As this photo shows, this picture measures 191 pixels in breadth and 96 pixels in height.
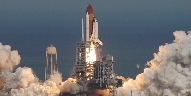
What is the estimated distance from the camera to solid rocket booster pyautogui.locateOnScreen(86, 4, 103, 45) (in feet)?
158

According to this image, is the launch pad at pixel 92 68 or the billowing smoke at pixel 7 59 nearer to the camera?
the launch pad at pixel 92 68

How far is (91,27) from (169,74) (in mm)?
7137

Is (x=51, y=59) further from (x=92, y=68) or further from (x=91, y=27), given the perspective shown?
(x=91, y=27)

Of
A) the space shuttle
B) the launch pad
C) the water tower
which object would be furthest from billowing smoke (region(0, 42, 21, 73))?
the space shuttle

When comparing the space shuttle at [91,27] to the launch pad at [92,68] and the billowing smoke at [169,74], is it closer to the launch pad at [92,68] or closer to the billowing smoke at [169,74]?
the launch pad at [92,68]

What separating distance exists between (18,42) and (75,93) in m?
58.3

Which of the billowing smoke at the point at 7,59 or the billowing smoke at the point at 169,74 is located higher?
the billowing smoke at the point at 7,59

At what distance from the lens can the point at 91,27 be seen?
48406 mm

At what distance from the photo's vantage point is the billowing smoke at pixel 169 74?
143 ft

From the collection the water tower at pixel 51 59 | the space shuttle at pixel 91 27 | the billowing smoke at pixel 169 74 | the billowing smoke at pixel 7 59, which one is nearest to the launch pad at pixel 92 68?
the space shuttle at pixel 91 27

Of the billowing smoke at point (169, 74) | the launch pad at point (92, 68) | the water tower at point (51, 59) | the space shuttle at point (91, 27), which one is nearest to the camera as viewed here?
the billowing smoke at point (169, 74)

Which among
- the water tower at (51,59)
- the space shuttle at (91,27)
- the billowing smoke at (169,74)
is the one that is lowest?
the billowing smoke at (169,74)

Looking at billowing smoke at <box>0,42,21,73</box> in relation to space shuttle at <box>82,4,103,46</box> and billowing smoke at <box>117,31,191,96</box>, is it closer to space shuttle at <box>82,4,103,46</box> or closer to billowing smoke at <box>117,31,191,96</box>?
space shuttle at <box>82,4,103,46</box>

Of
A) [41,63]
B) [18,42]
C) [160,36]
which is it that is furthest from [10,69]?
[160,36]
